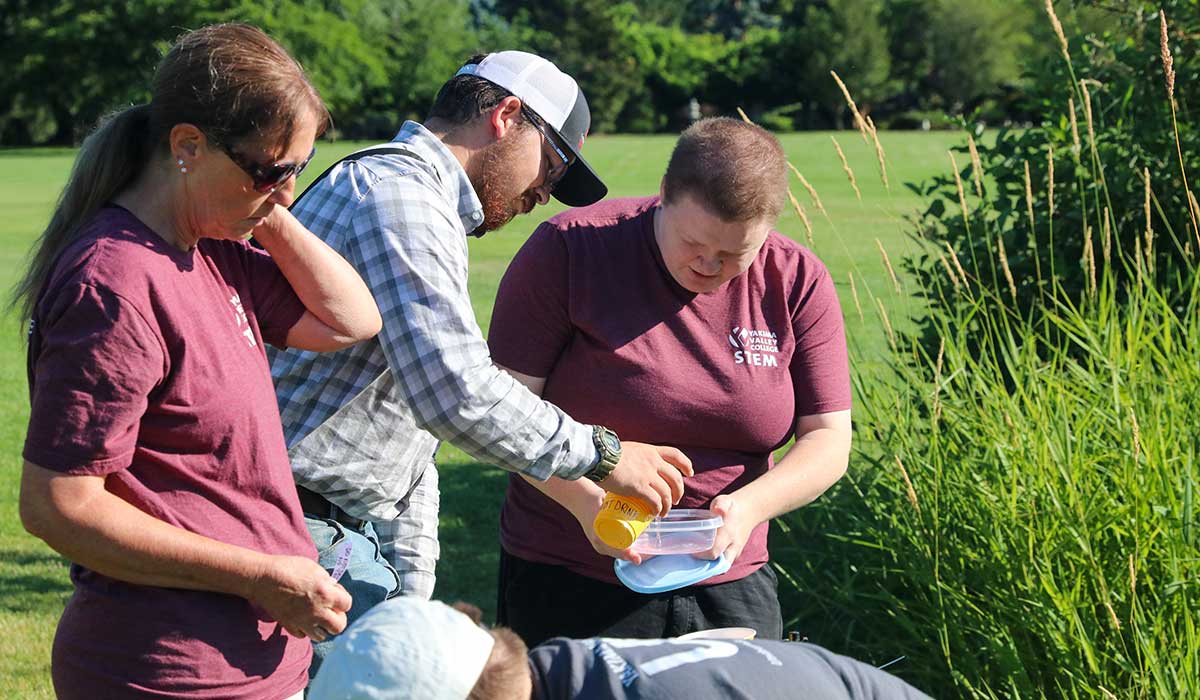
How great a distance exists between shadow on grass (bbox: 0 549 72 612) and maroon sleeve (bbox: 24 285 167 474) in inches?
151

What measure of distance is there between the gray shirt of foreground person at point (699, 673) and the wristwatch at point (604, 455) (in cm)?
67

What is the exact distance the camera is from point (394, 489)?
2920 mm

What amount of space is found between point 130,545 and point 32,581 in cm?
423

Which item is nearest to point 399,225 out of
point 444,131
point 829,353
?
point 444,131

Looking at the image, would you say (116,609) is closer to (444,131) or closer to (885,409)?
(444,131)

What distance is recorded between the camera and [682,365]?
3.06 metres

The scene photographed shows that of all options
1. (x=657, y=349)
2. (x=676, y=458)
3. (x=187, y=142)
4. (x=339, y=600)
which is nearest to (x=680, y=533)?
(x=676, y=458)

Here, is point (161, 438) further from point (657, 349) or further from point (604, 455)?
point (657, 349)

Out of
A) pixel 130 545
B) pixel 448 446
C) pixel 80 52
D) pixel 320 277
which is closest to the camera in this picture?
pixel 130 545

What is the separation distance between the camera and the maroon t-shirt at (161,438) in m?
2.03

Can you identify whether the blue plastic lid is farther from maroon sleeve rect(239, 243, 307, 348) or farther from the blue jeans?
maroon sleeve rect(239, 243, 307, 348)

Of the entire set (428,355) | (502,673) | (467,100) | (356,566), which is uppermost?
(467,100)

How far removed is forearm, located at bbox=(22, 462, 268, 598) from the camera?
81.2 inches

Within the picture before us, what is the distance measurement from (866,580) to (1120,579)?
1.38 metres
